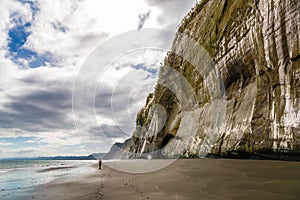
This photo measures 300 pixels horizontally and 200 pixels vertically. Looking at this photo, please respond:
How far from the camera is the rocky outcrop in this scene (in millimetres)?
15234

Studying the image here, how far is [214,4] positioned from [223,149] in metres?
19.6

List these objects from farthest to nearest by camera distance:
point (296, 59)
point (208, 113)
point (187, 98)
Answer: point (187, 98) < point (208, 113) < point (296, 59)

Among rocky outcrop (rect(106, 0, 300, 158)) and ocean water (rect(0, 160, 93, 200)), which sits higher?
rocky outcrop (rect(106, 0, 300, 158))

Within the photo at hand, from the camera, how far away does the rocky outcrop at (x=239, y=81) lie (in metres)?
15.2

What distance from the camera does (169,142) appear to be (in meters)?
42.5

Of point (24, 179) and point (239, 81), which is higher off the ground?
point (239, 81)

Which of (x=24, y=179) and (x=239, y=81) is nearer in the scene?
(x=24, y=179)

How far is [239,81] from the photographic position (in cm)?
2206

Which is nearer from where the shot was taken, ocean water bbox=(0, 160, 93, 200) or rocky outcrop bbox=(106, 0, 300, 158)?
ocean water bbox=(0, 160, 93, 200)

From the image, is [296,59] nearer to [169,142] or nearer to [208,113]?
[208,113]

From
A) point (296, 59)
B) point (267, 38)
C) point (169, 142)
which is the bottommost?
point (169, 142)

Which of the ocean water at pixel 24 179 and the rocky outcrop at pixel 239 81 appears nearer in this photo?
the ocean water at pixel 24 179

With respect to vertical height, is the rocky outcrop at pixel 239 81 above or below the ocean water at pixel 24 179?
above

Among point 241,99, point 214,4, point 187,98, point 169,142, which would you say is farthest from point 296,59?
point 169,142
